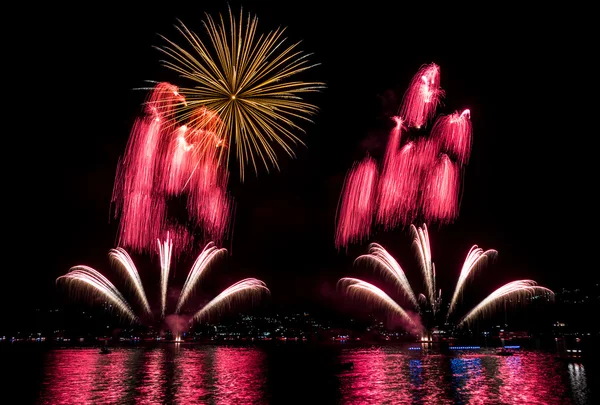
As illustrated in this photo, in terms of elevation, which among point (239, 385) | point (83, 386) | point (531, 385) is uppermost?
point (531, 385)

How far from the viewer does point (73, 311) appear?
153 metres

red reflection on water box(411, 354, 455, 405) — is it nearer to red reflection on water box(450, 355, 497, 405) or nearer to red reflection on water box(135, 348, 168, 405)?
red reflection on water box(450, 355, 497, 405)

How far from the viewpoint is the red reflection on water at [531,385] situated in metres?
21.1

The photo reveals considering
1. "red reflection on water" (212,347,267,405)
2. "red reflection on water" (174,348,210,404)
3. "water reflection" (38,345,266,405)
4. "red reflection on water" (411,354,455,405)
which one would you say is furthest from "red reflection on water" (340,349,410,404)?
"red reflection on water" (174,348,210,404)

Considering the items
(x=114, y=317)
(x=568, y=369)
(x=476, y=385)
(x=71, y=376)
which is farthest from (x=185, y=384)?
(x=114, y=317)

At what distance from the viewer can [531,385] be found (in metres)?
25.5

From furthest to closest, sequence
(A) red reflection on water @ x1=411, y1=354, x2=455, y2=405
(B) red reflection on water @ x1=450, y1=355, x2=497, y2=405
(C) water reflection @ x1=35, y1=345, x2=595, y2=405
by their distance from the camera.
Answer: (C) water reflection @ x1=35, y1=345, x2=595, y2=405 → (B) red reflection on water @ x1=450, y1=355, x2=497, y2=405 → (A) red reflection on water @ x1=411, y1=354, x2=455, y2=405

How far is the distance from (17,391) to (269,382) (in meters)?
12.2

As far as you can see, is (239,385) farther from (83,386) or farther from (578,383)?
(578,383)

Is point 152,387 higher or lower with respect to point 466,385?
lower

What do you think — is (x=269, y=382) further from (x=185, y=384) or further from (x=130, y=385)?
(x=130, y=385)

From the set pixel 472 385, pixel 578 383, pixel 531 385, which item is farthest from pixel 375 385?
pixel 578 383

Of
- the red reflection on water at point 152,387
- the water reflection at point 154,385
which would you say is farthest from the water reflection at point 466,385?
the red reflection on water at point 152,387

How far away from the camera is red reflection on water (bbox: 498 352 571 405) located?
69.3 ft
